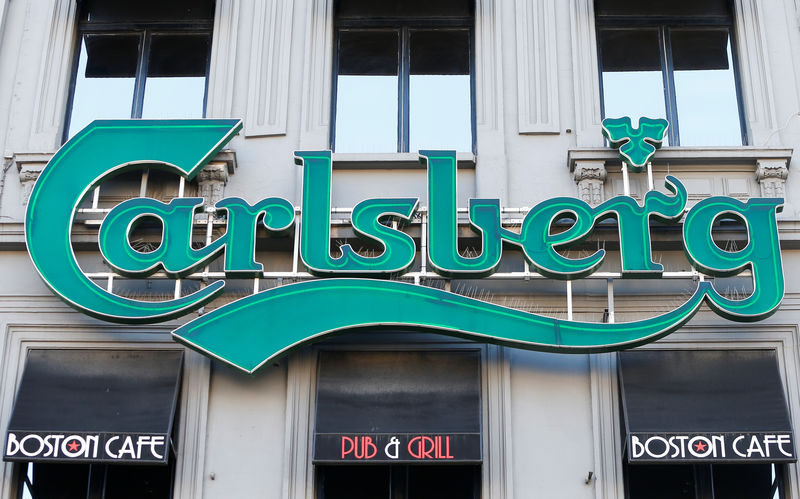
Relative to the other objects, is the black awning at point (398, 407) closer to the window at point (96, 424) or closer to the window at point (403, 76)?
the window at point (96, 424)

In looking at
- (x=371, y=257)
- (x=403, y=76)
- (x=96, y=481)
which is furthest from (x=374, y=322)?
(x=403, y=76)

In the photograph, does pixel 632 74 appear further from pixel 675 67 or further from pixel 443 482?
A: pixel 443 482

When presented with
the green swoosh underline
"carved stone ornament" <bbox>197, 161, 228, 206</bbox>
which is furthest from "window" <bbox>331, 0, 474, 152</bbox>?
the green swoosh underline

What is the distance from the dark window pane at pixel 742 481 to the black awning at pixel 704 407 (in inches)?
20.5

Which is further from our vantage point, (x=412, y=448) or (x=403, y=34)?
(x=403, y=34)

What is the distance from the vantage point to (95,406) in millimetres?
15195

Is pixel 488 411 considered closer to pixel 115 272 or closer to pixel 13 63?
pixel 115 272

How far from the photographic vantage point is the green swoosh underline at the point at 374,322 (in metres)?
15.1

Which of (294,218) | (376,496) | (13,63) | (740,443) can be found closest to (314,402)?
(376,496)

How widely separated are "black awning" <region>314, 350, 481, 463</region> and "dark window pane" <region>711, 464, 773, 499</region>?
2.88 m

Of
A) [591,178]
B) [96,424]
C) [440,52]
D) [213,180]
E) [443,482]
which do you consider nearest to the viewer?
[96,424]

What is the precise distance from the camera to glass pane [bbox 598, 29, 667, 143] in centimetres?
1784

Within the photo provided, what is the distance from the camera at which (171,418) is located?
1508 centimetres

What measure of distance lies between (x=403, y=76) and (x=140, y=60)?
12.7 ft
